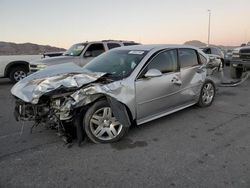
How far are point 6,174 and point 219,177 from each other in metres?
2.71

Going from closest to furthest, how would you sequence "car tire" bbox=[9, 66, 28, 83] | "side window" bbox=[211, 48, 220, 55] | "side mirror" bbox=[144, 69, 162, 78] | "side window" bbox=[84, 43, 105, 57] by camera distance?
"side mirror" bbox=[144, 69, 162, 78]
"side window" bbox=[84, 43, 105, 57]
"car tire" bbox=[9, 66, 28, 83]
"side window" bbox=[211, 48, 220, 55]

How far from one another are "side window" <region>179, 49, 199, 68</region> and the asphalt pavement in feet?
4.08

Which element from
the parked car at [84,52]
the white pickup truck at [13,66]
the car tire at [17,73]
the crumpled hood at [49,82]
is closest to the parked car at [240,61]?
the parked car at [84,52]

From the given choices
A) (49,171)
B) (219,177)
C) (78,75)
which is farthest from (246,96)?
(49,171)

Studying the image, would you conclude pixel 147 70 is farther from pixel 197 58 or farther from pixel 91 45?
pixel 91 45

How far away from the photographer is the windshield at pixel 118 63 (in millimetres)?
4449

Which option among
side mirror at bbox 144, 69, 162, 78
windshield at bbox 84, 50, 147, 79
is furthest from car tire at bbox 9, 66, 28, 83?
side mirror at bbox 144, 69, 162, 78

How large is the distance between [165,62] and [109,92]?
5.21 ft

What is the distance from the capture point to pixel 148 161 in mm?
3480

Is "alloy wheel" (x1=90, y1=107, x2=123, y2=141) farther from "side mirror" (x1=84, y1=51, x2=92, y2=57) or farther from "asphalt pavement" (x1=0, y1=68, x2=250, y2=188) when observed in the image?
"side mirror" (x1=84, y1=51, x2=92, y2=57)

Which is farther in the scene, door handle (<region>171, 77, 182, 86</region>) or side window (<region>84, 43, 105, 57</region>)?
side window (<region>84, 43, 105, 57</region>)

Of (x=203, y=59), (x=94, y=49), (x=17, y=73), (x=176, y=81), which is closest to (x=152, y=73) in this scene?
(x=176, y=81)

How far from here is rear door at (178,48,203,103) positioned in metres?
5.29

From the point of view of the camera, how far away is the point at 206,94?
620cm
